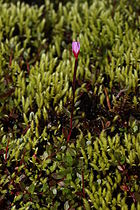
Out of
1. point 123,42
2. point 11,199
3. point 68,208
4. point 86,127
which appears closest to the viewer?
point 68,208

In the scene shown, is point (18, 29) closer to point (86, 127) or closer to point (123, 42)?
point (123, 42)

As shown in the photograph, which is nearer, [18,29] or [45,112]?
[45,112]

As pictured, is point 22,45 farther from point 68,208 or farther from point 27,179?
point 68,208

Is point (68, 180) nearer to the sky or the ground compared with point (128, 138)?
nearer to the ground

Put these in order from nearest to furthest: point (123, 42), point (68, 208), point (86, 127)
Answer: point (68, 208) → point (86, 127) → point (123, 42)

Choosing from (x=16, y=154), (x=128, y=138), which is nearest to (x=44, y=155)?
(x=16, y=154)

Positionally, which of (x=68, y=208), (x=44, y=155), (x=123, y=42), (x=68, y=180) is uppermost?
(x=123, y=42)

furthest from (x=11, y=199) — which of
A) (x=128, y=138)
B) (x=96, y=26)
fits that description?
(x=96, y=26)
